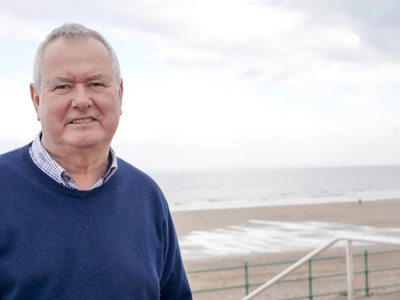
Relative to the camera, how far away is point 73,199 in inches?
65.5

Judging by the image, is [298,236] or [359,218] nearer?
[298,236]

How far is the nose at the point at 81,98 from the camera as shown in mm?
1663

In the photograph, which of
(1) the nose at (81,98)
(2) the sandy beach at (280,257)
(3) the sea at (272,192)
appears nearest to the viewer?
(1) the nose at (81,98)

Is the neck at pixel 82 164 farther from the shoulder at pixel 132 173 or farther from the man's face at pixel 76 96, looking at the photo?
the shoulder at pixel 132 173

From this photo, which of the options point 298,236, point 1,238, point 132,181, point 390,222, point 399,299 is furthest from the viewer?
point 390,222

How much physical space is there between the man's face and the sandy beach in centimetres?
880

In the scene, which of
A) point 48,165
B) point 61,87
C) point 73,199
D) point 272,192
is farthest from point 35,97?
point 272,192

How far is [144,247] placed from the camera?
1793 millimetres

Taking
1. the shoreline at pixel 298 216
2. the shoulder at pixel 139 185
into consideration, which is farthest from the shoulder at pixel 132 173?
the shoreline at pixel 298 216

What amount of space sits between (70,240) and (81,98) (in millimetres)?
497

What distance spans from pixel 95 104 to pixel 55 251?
536 millimetres

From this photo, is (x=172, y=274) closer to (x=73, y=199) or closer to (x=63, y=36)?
(x=73, y=199)

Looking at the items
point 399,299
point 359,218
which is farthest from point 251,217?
point 399,299

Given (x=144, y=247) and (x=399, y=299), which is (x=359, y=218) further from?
(x=144, y=247)
